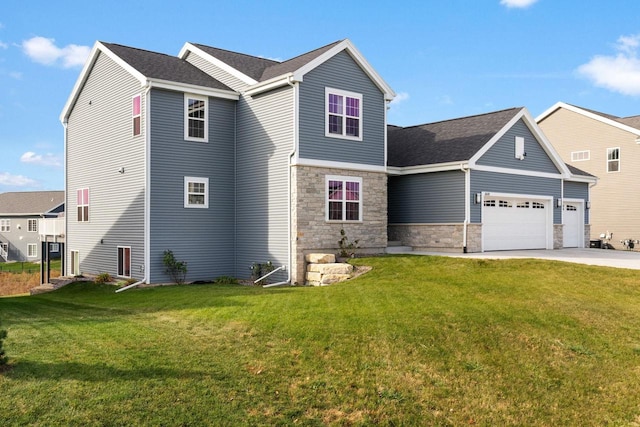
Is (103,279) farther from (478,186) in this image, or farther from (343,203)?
(478,186)

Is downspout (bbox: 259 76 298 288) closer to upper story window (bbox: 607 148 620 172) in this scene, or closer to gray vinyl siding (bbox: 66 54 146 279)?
gray vinyl siding (bbox: 66 54 146 279)

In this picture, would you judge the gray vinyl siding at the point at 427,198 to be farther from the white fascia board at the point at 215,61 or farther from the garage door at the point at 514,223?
the white fascia board at the point at 215,61

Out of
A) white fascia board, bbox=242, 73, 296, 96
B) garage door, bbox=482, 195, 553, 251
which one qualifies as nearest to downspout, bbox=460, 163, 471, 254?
garage door, bbox=482, 195, 553, 251

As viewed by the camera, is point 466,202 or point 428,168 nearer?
point 466,202

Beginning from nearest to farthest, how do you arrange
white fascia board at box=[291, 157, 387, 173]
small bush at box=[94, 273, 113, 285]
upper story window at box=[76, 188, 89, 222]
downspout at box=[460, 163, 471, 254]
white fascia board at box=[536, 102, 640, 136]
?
white fascia board at box=[291, 157, 387, 173] < small bush at box=[94, 273, 113, 285] < downspout at box=[460, 163, 471, 254] < upper story window at box=[76, 188, 89, 222] < white fascia board at box=[536, 102, 640, 136]

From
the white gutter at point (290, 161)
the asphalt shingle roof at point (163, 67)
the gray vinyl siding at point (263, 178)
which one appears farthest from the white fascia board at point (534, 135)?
the asphalt shingle roof at point (163, 67)

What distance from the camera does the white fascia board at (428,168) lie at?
20797 mm

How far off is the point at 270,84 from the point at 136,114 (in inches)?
186

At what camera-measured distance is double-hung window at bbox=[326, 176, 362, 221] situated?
18.3 meters

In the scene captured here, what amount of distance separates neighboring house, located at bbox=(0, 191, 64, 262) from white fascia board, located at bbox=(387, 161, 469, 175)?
37.3 m

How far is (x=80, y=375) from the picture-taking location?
7.29 metres

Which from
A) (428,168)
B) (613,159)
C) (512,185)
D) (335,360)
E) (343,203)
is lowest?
(335,360)

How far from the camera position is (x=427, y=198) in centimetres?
2203

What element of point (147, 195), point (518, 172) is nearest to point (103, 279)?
point (147, 195)
